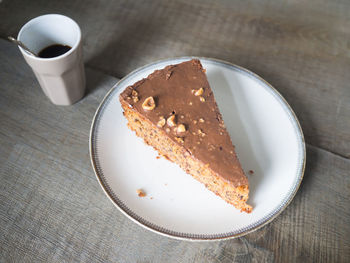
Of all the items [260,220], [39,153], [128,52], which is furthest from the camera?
[128,52]

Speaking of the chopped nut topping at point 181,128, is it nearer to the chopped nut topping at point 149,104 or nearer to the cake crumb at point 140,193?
the chopped nut topping at point 149,104

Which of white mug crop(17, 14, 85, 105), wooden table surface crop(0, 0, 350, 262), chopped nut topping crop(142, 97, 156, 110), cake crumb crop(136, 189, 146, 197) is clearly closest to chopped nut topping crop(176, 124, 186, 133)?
chopped nut topping crop(142, 97, 156, 110)

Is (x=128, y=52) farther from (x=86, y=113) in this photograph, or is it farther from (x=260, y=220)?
(x=260, y=220)

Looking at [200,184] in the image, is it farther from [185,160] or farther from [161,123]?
[161,123]

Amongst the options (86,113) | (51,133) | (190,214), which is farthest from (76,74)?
(190,214)

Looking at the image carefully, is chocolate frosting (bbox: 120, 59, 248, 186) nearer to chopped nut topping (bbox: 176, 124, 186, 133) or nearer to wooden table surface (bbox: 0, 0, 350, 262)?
chopped nut topping (bbox: 176, 124, 186, 133)

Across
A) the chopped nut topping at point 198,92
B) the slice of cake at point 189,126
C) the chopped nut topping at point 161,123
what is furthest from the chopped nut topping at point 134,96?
the chopped nut topping at point 198,92

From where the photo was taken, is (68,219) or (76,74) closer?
(68,219)
